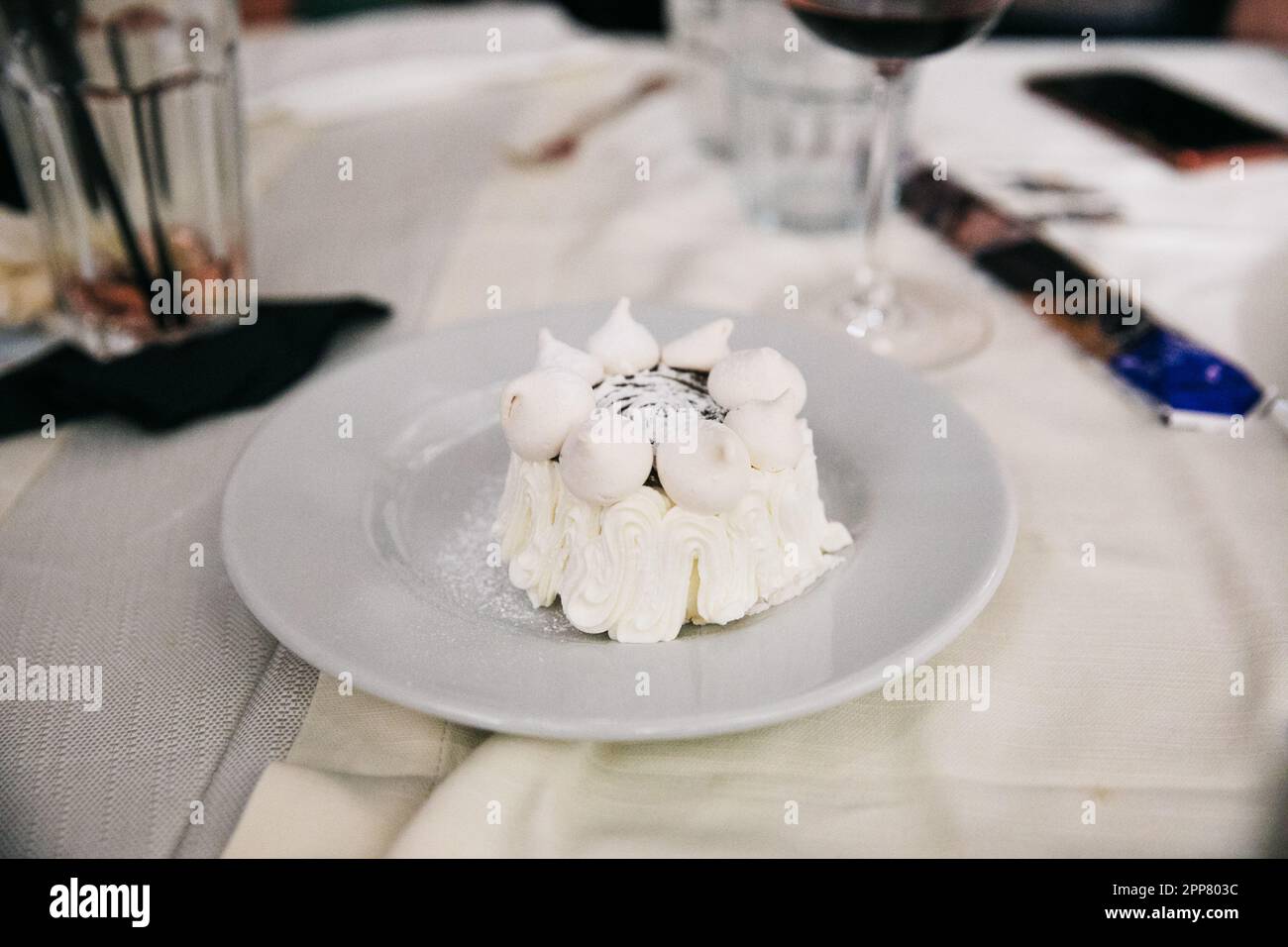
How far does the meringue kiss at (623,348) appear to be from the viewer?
0.76m

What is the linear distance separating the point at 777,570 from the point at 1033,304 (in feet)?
1.80

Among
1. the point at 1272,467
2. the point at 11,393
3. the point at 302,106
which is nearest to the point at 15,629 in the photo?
the point at 11,393

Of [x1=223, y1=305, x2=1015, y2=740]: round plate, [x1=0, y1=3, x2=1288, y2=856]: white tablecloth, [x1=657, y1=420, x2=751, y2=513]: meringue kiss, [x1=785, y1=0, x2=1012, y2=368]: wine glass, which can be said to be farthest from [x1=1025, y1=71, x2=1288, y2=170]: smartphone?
[x1=657, y1=420, x2=751, y2=513]: meringue kiss

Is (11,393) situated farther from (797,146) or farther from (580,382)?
(797,146)

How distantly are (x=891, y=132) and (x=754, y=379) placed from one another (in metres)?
0.50

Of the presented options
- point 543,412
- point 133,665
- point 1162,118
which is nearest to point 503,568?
point 543,412

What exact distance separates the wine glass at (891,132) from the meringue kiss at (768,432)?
35cm

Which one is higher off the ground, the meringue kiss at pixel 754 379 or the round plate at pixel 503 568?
the meringue kiss at pixel 754 379

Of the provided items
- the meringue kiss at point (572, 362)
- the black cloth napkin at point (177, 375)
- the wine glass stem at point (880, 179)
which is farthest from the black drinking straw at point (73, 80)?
the wine glass stem at point (880, 179)

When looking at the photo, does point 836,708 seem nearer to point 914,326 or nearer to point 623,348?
point 623,348

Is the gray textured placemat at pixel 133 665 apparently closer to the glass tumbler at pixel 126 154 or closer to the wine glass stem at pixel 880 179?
the glass tumbler at pixel 126 154

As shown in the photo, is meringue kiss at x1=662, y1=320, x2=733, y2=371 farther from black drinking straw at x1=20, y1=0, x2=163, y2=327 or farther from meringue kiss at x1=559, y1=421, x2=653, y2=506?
black drinking straw at x1=20, y1=0, x2=163, y2=327

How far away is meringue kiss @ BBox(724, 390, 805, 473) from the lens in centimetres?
64

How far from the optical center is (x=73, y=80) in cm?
97
